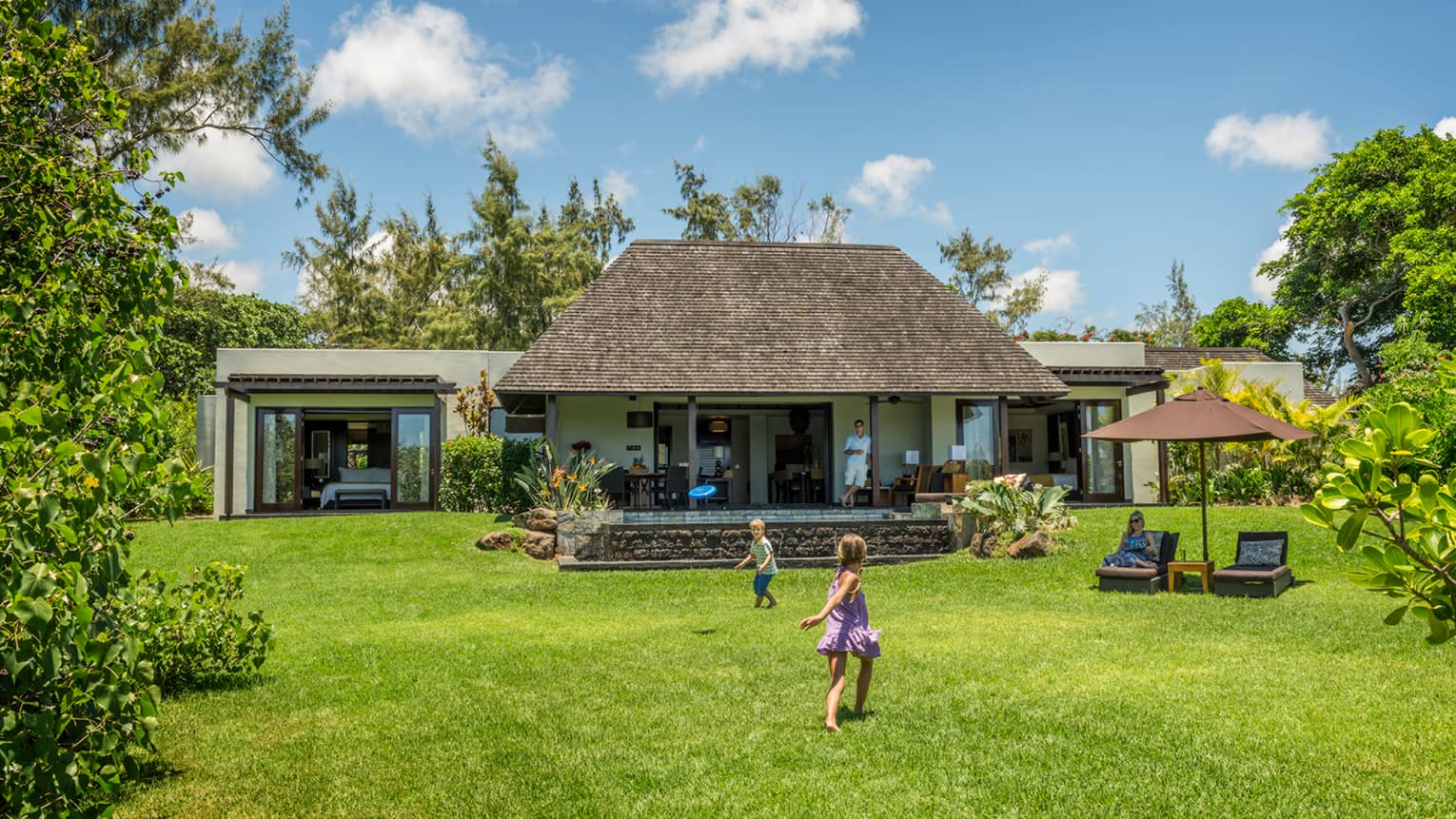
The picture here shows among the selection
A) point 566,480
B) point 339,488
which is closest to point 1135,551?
point 566,480

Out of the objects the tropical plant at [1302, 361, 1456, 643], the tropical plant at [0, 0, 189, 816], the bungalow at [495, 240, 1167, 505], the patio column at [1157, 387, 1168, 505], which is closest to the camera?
the tropical plant at [1302, 361, 1456, 643]

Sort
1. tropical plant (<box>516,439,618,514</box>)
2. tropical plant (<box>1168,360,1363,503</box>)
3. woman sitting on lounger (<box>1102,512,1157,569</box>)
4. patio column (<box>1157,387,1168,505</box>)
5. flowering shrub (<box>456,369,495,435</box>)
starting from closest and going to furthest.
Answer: woman sitting on lounger (<box>1102,512,1157,569</box>) → tropical plant (<box>516,439,618,514</box>) → tropical plant (<box>1168,360,1363,503</box>) → patio column (<box>1157,387,1168,505</box>) → flowering shrub (<box>456,369,495,435</box>)

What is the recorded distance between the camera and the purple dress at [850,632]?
6812 mm

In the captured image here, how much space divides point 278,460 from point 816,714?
1975cm

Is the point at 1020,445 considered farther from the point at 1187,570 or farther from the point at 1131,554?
the point at 1187,570

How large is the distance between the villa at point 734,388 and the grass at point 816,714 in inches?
343

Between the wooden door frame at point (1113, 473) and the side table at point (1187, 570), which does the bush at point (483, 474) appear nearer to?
the wooden door frame at point (1113, 473)

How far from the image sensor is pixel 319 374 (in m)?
23.8

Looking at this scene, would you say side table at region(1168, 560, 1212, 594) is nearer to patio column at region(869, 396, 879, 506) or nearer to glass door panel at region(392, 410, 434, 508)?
patio column at region(869, 396, 879, 506)

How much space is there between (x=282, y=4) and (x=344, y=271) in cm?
1647

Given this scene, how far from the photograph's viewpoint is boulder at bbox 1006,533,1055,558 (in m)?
15.5

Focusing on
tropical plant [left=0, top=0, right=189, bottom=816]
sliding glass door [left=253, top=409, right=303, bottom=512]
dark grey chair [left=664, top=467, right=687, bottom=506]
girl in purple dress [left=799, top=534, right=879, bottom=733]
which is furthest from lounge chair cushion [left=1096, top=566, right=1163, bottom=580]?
sliding glass door [left=253, top=409, right=303, bottom=512]

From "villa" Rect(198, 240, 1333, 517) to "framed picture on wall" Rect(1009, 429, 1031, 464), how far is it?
10.4 ft

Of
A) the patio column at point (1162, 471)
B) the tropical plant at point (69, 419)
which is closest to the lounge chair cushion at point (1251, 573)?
the patio column at point (1162, 471)
